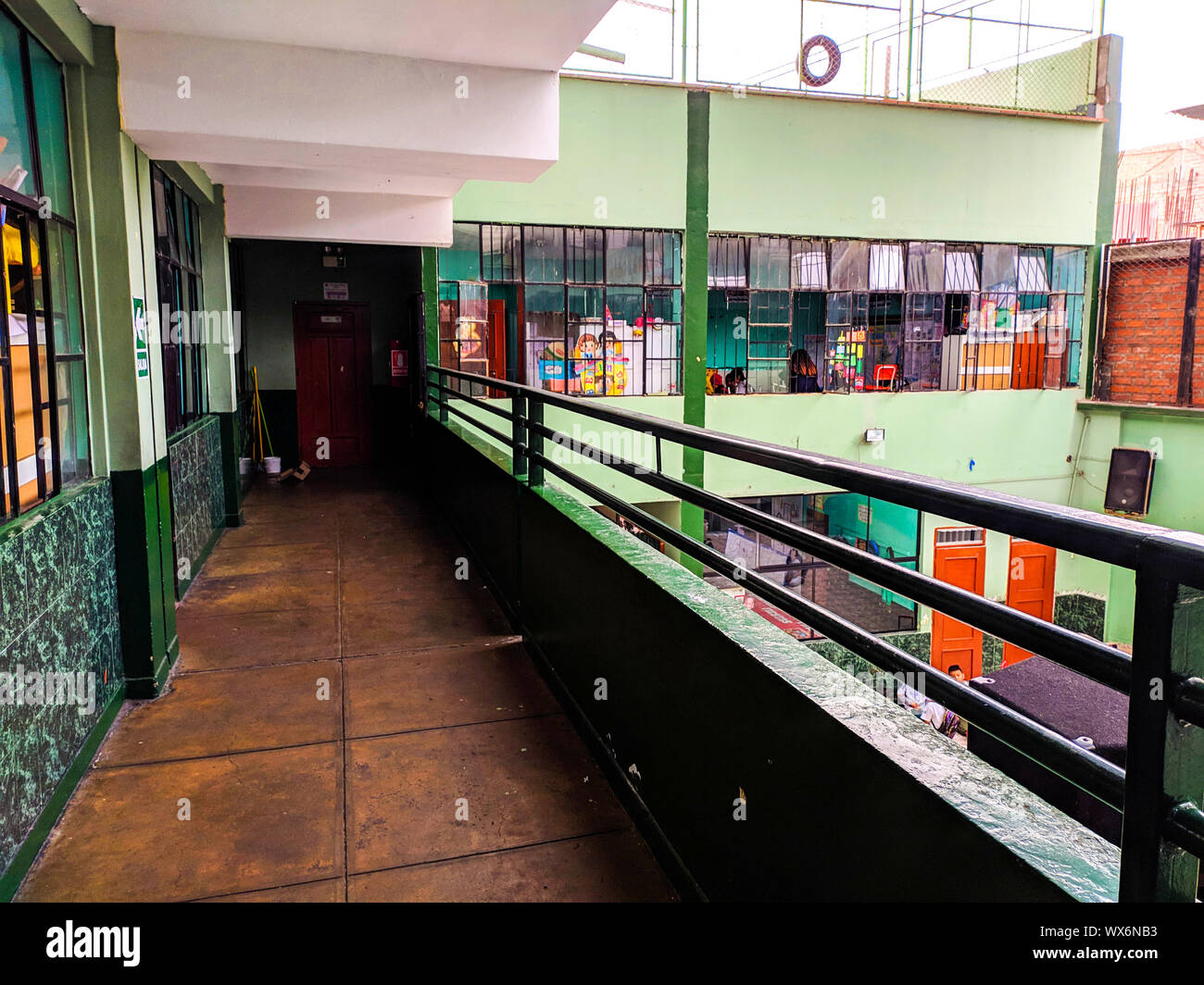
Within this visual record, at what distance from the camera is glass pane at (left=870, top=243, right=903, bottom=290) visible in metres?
11.7

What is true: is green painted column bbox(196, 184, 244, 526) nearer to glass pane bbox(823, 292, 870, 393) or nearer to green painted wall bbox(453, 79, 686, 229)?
green painted wall bbox(453, 79, 686, 229)

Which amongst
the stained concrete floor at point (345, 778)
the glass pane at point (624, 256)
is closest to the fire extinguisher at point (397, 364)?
the glass pane at point (624, 256)

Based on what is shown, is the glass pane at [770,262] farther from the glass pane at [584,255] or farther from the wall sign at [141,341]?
the wall sign at [141,341]

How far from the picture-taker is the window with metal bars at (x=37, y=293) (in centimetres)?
295

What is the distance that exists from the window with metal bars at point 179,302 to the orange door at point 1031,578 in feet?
36.5

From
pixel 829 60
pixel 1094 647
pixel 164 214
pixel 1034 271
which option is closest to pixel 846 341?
pixel 1034 271

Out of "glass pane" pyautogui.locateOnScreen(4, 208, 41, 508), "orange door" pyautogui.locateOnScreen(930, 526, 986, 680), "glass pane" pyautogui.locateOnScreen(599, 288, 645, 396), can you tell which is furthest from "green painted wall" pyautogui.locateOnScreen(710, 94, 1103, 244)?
"glass pane" pyautogui.locateOnScreen(4, 208, 41, 508)

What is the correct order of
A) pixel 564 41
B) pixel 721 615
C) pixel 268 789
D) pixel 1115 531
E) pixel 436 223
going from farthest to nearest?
pixel 436 223, pixel 564 41, pixel 268 789, pixel 721 615, pixel 1115 531

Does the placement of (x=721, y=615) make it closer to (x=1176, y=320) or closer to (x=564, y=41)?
(x=564, y=41)

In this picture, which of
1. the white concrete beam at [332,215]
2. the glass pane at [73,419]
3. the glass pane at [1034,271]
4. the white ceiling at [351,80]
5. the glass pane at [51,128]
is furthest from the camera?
the glass pane at [1034,271]

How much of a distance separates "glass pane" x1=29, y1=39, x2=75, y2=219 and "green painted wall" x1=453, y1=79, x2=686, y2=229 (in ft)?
21.2

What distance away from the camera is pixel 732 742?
2.23m
